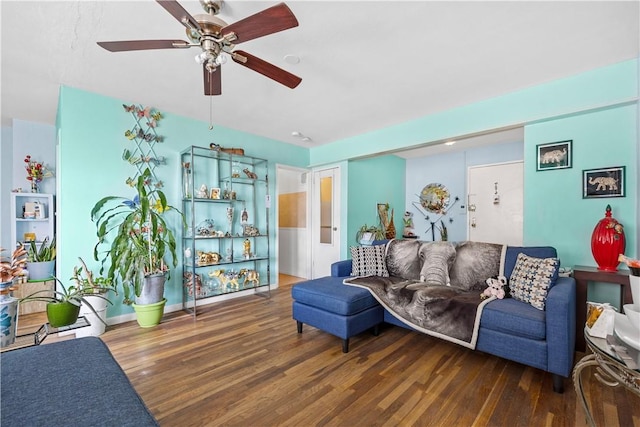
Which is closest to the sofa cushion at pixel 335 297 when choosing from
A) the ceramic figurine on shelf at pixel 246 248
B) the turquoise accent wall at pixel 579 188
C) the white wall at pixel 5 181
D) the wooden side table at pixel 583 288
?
the ceramic figurine on shelf at pixel 246 248

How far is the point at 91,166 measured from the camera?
9.40 feet

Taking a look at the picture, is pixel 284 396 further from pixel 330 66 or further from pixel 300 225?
pixel 300 225

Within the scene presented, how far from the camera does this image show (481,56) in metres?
2.19

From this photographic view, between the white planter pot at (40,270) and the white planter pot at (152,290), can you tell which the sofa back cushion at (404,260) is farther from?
the white planter pot at (40,270)

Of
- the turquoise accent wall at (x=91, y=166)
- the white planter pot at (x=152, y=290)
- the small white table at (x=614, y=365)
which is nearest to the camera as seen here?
the small white table at (x=614, y=365)

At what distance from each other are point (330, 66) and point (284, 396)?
2494mm

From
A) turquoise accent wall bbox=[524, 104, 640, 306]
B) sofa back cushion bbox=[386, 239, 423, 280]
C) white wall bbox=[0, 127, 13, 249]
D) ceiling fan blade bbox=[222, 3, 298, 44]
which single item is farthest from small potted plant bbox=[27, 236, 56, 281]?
turquoise accent wall bbox=[524, 104, 640, 306]

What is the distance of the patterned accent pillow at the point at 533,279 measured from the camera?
200 cm

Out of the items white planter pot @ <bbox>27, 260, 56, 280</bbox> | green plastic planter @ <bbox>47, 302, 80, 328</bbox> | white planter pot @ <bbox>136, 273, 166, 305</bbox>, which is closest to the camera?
green plastic planter @ <bbox>47, 302, 80, 328</bbox>

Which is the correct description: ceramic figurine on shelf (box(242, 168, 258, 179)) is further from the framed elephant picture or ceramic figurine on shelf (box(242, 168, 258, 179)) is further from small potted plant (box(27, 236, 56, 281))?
the framed elephant picture

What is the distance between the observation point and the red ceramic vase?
7.18 feet

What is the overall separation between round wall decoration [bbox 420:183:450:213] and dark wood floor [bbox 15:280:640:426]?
320cm

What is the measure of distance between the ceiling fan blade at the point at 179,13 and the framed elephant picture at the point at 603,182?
10.8 feet

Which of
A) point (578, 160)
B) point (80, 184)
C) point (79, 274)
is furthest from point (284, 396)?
point (578, 160)
